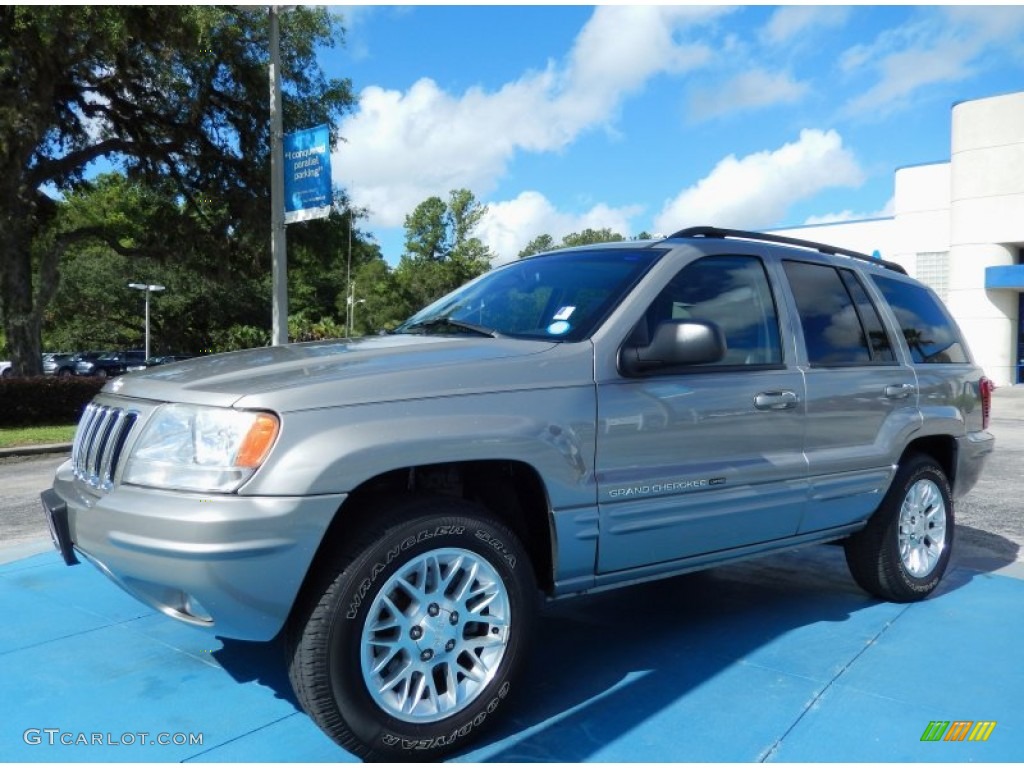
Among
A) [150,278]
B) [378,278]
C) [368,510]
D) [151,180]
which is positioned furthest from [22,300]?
[378,278]

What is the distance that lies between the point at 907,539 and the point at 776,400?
150cm

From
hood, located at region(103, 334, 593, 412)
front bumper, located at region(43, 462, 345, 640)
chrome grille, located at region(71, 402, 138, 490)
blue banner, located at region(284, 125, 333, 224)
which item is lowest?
front bumper, located at region(43, 462, 345, 640)

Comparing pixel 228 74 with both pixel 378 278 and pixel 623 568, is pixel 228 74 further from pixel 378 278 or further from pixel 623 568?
pixel 378 278

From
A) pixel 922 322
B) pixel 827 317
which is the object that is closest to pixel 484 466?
pixel 827 317

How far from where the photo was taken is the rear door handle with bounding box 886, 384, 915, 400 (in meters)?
4.51

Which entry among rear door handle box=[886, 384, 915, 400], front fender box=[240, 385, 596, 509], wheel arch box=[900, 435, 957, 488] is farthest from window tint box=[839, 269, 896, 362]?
front fender box=[240, 385, 596, 509]

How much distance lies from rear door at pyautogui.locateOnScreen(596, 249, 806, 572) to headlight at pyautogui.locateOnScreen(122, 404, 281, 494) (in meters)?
1.28

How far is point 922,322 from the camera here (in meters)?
5.08

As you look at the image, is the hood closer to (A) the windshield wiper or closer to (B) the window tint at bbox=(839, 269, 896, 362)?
(A) the windshield wiper

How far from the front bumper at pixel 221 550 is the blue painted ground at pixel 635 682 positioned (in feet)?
1.98

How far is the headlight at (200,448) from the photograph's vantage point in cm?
267

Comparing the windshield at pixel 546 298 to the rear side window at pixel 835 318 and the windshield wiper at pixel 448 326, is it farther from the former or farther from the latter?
the rear side window at pixel 835 318

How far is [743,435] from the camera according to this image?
3752mm

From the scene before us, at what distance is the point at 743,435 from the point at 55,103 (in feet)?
61.2
